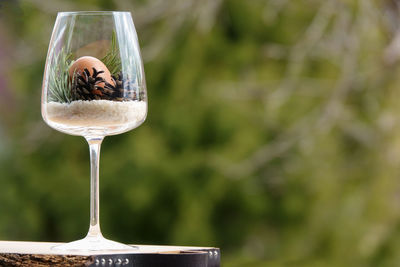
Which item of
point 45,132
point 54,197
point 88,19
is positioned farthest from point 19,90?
point 88,19

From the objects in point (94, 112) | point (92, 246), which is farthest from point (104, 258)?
point (94, 112)

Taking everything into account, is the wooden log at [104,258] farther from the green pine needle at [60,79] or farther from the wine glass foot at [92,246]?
the green pine needle at [60,79]

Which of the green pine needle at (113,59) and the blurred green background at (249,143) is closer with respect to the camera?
the green pine needle at (113,59)

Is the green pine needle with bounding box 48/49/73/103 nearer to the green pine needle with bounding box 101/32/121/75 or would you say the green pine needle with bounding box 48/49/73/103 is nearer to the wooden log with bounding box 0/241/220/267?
the green pine needle with bounding box 101/32/121/75

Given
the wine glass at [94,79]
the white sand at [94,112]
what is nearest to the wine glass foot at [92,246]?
the wine glass at [94,79]

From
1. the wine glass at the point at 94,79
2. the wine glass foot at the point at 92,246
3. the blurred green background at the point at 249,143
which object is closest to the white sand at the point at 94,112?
the wine glass at the point at 94,79

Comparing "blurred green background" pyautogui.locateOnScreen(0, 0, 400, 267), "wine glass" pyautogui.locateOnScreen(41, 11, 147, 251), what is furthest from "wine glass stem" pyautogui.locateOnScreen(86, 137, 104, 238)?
"blurred green background" pyautogui.locateOnScreen(0, 0, 400, 267)

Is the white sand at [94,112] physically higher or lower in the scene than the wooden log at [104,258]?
higher

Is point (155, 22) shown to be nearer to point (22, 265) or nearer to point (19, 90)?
point (19, 90)
